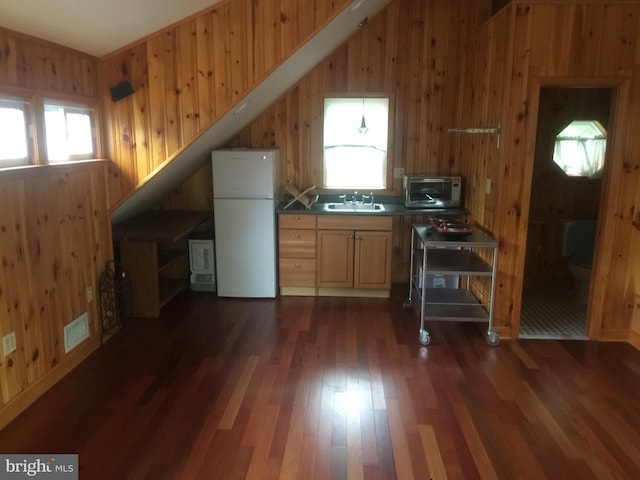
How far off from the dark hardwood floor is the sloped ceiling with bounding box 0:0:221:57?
213 centimetres

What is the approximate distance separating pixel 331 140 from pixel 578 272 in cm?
271

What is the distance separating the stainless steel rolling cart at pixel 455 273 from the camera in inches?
146

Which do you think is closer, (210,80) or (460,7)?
(210,80)

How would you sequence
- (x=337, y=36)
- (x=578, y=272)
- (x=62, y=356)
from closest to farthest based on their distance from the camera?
(x=62, y=356) < (x=337, y=36) < (x=578, y=272)

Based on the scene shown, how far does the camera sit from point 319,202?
Answer: 17.0 ft

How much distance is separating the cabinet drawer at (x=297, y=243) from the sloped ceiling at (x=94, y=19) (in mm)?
2114

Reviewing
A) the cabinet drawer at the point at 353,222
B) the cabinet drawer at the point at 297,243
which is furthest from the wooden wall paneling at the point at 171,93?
the cabinet drawer at the point at 353,222

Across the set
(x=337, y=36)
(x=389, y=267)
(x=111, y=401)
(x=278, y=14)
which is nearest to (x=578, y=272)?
(x=389, y=267)

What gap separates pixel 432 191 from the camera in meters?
4.85

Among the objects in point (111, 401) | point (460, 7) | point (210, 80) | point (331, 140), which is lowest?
point (111, 401)

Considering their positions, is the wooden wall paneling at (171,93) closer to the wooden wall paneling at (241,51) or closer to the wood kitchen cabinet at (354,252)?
the wooden wall paneling at (241,51)

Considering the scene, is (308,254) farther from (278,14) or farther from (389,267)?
(278,14)

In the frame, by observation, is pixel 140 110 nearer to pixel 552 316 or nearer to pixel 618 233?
pixel 618 233

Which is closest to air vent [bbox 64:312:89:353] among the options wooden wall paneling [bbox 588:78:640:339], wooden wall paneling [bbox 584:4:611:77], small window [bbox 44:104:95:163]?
small window [bbox 44:104:95:163]
